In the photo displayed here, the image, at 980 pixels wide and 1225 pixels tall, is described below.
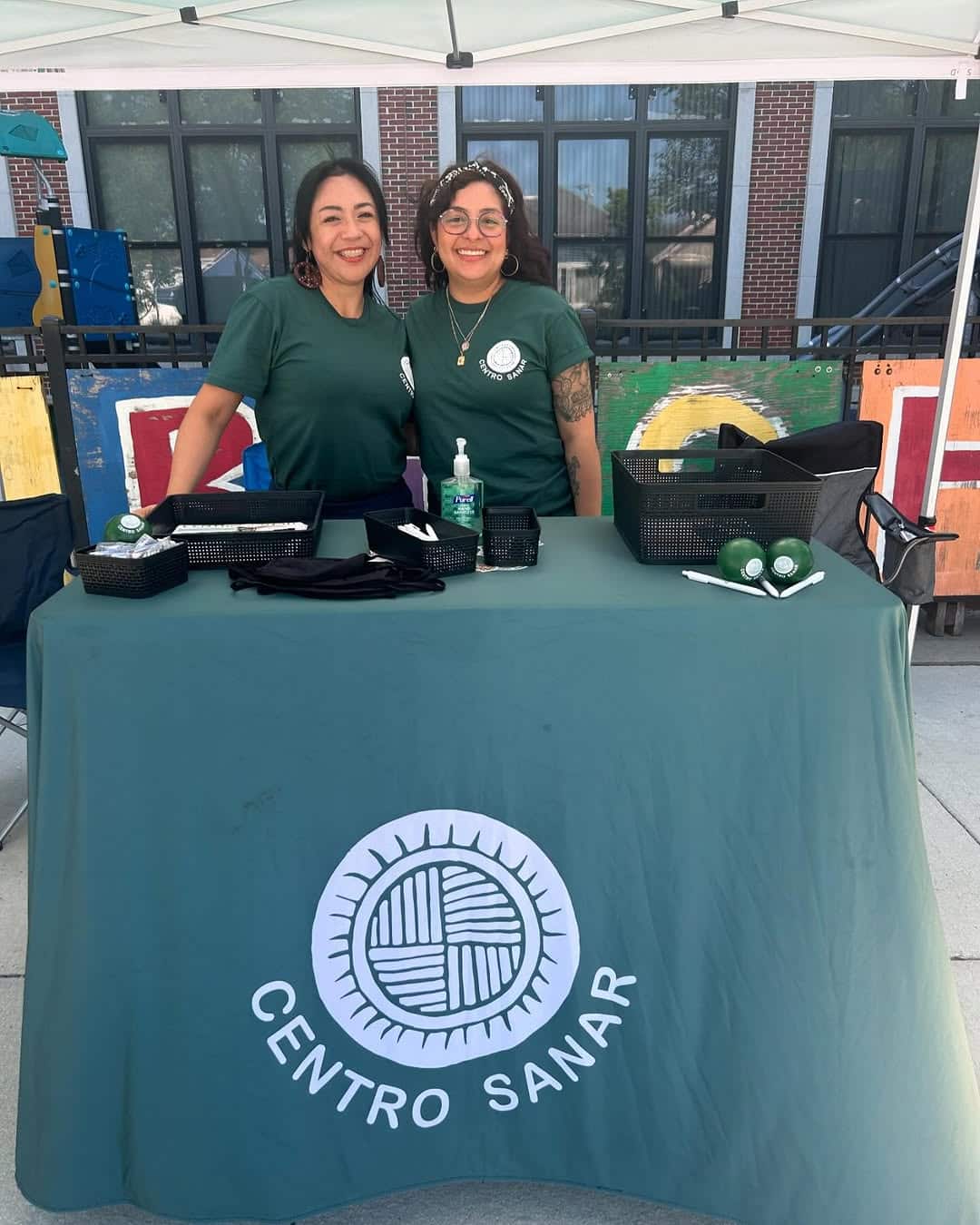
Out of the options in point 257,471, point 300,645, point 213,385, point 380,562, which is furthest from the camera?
point 257,471

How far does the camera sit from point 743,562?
1480mm

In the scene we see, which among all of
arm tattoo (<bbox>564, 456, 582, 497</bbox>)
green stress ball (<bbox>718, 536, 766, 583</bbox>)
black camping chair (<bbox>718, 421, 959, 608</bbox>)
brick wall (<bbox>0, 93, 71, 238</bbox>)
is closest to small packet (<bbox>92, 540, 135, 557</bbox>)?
green stress ball (<bbox>718, 536, 766, 583</bbox>)

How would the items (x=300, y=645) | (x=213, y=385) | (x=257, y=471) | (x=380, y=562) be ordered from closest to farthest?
(x=300, y=645) → (x=380, y=562) → (x=213, y=385) → (x=257, y=471)

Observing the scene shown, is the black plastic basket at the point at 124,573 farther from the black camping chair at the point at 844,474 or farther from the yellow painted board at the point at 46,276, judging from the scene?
the yellow painted board at the point at 46,276

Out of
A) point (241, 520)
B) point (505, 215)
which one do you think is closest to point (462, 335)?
point (505, 215)

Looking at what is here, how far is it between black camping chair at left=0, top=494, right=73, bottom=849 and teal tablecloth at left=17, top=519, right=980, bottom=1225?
1622 millimetres

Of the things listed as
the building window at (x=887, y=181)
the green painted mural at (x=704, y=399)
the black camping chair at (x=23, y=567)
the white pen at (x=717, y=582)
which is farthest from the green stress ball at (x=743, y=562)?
the building window at (x=887, y=181)

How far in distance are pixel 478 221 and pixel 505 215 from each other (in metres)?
0.09

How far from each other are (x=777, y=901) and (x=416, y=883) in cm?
63

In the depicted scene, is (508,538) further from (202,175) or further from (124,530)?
(202,175)

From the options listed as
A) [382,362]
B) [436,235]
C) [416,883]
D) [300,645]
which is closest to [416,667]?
[300,645]

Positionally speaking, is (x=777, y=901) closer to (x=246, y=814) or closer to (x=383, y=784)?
(x=383, y=784)

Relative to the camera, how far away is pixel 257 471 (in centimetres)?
407

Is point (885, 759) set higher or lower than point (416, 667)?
lower
